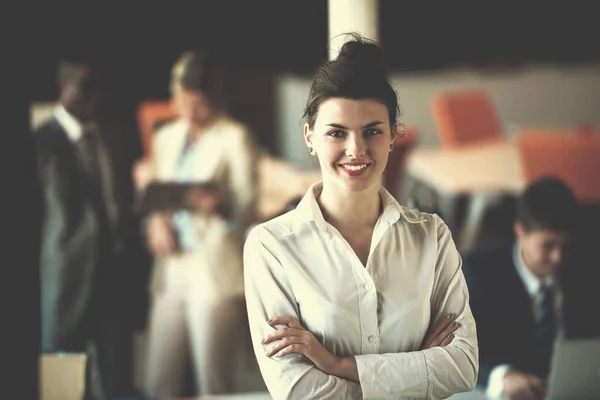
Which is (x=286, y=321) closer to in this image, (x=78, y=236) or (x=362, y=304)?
(x=362, y=304)

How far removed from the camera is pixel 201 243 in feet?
12.9

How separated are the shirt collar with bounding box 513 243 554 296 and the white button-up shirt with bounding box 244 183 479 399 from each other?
3.98ft

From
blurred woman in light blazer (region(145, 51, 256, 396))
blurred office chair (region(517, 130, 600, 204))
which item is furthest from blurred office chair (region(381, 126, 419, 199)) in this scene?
blurred woman in light blazer (region(145, 51, 256, 396))

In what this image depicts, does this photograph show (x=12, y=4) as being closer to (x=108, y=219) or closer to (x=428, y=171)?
(x=108, y=219)

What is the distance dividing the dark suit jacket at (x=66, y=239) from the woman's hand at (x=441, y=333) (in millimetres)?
2210

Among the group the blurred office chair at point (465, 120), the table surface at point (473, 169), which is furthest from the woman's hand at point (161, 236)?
the blurred office chair at point (465, 120)

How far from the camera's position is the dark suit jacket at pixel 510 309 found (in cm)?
271

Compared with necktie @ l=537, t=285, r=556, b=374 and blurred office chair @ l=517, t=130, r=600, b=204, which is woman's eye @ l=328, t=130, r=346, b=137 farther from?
blurred office chair @ l=517, t=130, r=600, b=204

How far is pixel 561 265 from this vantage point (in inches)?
115

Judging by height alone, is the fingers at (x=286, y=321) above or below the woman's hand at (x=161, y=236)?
above

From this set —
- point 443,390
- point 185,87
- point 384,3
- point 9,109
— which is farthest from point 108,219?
point 384,3

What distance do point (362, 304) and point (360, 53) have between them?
1.49ft

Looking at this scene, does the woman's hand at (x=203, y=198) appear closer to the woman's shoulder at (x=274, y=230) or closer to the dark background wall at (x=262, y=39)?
the dark background wall at (x=262, y=39)

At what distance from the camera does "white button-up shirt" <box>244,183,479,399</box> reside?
64.6 inches
